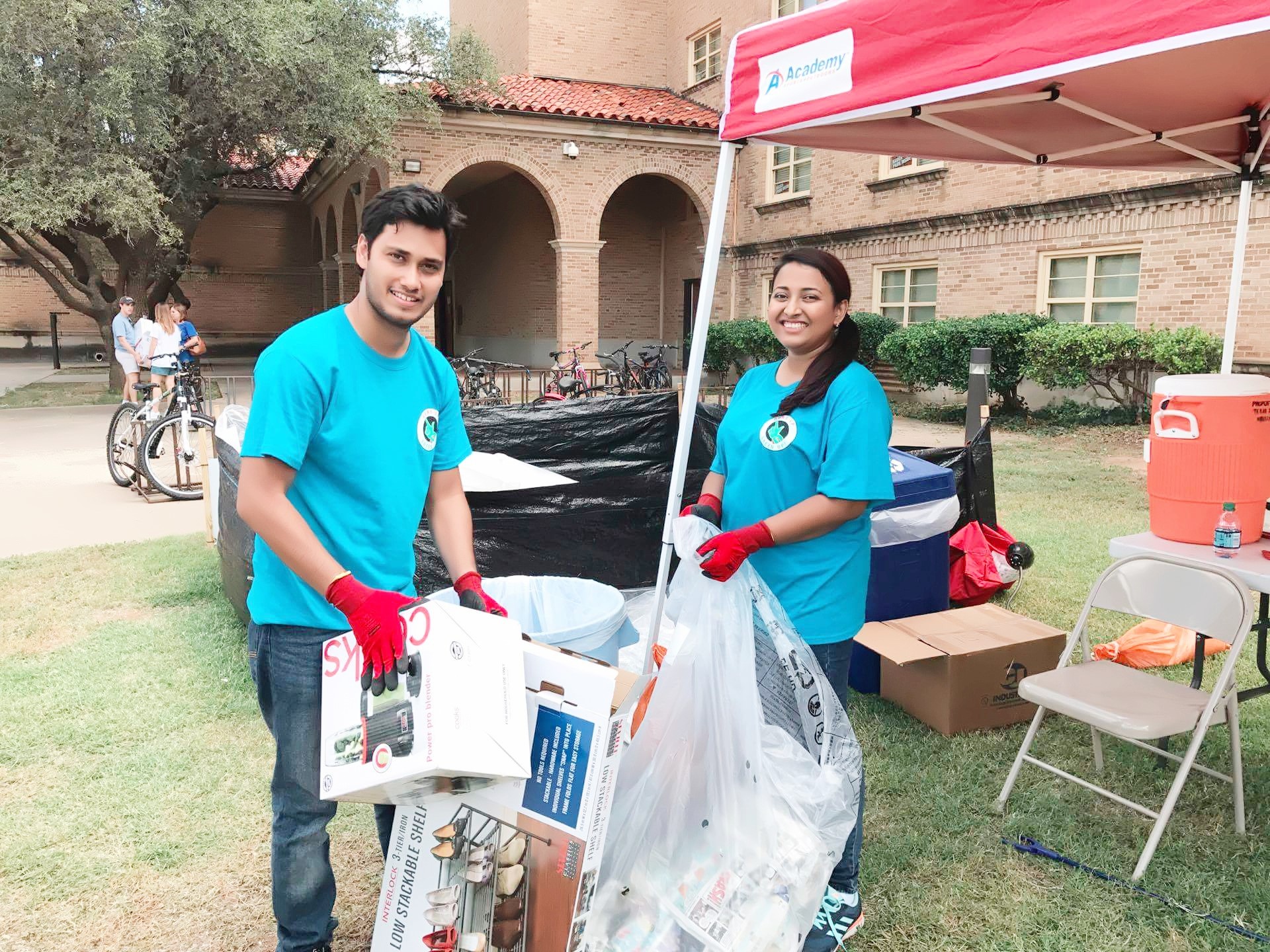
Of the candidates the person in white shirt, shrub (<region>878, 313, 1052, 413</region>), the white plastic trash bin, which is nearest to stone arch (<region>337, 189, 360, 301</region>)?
the person in white shirt

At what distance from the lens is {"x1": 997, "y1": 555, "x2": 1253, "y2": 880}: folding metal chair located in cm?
264

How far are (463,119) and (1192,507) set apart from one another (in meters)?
15.0

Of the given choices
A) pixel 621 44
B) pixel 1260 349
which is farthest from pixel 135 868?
pixel 621 44

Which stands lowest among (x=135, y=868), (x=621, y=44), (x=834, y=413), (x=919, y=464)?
(x=135, y=868)

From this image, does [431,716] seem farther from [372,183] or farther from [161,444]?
[372,183]

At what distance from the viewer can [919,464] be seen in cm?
408

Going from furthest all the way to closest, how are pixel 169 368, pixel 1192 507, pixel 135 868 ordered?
pixel 169 368, pixel 1192 507, pixel 135 868

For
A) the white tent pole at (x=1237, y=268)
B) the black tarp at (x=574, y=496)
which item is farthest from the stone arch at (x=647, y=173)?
the white tent pole at (x=1237, y=268)

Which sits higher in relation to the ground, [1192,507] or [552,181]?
[552,181]

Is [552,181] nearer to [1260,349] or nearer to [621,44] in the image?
[621,44]

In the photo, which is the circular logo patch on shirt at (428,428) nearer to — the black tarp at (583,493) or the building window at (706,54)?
the black tarp at (583,493)

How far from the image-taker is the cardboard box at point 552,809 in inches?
68.7

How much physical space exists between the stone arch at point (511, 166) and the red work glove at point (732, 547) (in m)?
14.4

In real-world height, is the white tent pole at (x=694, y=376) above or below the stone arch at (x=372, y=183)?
below
